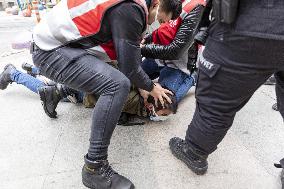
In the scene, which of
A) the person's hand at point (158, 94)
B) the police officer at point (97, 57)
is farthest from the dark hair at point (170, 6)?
the person's hand at point (158, 94)

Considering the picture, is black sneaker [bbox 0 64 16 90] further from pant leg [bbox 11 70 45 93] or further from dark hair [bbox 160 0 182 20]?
dark hair [bbox 160 0 182 20]

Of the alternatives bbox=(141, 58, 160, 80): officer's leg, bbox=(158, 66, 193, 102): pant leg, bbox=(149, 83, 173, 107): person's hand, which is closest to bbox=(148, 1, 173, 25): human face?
bbox=(149, 83, 173, 107): person's hand

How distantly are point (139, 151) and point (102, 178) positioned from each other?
1.34 feet

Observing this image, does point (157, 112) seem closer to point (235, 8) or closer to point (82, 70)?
point (82, 70)

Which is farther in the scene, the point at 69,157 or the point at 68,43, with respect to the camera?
the point at 69,157

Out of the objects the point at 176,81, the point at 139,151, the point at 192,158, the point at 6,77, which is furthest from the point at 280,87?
the point at 6,77

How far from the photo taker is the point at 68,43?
1635 millimetres

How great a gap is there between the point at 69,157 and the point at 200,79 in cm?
100

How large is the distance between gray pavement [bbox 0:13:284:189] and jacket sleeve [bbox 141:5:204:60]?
507mm

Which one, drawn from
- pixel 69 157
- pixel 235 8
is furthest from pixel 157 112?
pixel 235 8

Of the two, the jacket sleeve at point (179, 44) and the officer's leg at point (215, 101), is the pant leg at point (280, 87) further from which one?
the jacket sleeve at point (179, 44)

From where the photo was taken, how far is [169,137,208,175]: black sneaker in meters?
1.70

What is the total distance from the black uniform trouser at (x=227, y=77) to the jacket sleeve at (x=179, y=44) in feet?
2.62

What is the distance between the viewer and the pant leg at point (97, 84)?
1.54 m
